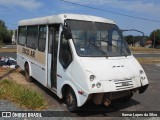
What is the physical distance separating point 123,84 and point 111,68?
0.51 m

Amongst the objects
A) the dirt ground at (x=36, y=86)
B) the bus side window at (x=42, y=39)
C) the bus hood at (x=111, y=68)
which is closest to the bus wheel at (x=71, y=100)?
the dirt ground at (x=36, y=86)

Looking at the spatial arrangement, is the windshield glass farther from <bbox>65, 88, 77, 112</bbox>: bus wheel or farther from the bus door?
<bbox>65, 88, 77, 112</bbox>: bus wheel

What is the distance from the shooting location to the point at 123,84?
7.19 m

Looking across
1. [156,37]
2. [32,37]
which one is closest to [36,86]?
[32,37]

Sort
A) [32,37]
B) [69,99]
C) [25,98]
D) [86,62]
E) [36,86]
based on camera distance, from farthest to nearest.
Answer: [32,37] → [36,86] → [25,98] → [69,99] → [86,62]

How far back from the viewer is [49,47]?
9.05m

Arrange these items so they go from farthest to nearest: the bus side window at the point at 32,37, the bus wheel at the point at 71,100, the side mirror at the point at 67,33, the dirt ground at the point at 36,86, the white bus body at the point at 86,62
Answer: the bus side window at the point at 32,37
the dirt ground at the point at 36,86
the side mirror at the point at 67,33
the bus wheel at the point at 71,100
the white bus body at the point at 86,62

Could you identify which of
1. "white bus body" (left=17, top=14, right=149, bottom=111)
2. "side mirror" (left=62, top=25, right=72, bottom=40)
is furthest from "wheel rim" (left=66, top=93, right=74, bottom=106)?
"side mirror" (left=62, top=25, right=72, bottom=40)

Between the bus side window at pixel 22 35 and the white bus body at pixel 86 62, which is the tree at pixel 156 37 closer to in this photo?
the bus side window at pixel 22 35

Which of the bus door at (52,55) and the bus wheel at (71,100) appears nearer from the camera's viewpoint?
the bus wheel at (71,100)

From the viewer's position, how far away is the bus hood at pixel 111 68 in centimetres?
701

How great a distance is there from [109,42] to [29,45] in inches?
174

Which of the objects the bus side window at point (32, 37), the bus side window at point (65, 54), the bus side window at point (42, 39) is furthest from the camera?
the bus side window at point (32, 37)

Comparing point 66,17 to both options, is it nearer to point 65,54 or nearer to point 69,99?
point 65,54
